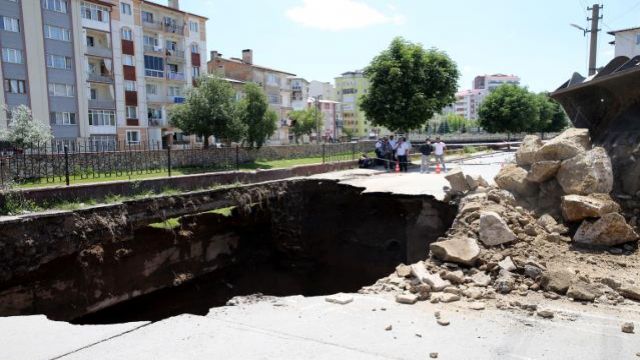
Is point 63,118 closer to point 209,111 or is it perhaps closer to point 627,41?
point 209,111

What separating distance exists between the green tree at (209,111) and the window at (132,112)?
1501 centimetres

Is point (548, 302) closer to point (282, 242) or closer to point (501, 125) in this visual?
point (282, 242)

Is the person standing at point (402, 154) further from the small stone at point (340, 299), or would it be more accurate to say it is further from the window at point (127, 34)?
the window at point (127, 34)

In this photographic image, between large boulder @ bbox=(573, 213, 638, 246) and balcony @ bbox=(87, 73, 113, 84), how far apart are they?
36.0 meters

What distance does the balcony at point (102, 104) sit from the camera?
34156 mm

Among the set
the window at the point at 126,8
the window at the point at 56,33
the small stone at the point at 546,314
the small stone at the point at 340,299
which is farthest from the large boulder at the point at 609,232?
the window at the point at 126,8

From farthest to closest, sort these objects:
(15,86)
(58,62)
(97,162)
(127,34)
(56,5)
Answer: (127,34) < (58,62) < (56,5) < (15,86) < (97,162)

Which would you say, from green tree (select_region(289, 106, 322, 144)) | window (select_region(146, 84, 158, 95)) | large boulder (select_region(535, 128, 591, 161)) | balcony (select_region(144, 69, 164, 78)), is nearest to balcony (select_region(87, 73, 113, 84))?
balcony (select_region(144, 69, 164, 78))

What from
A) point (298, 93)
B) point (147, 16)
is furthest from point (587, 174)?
point (298, 93)

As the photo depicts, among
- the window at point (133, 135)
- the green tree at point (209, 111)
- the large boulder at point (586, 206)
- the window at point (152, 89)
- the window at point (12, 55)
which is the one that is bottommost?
the large boulder at point (586, 206)

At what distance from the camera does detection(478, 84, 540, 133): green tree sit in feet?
125

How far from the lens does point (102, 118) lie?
35000mm

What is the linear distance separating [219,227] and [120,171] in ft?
14.2

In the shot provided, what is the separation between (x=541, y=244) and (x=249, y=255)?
9823mm
